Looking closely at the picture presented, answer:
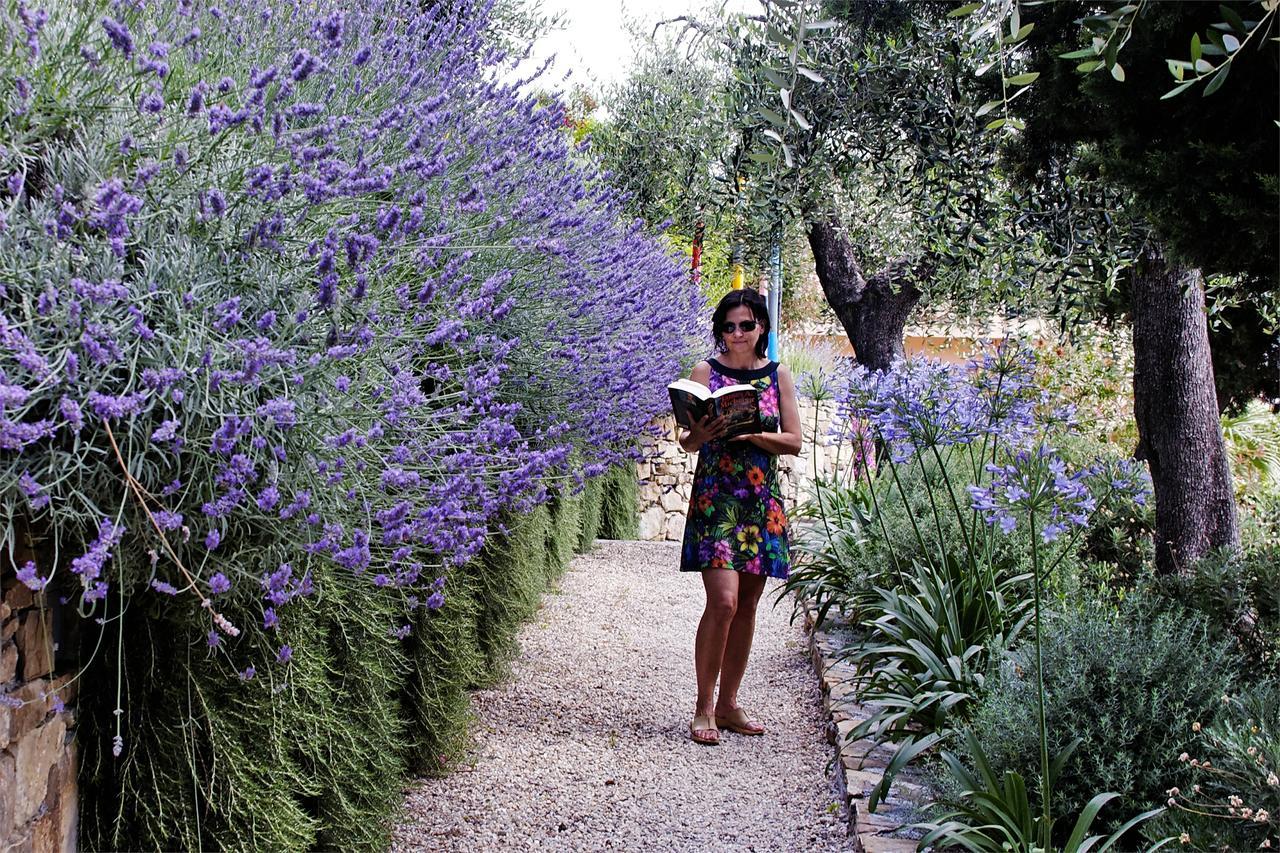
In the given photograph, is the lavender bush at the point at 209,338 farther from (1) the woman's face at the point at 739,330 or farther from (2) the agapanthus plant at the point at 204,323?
(1) the woman's face at the point at 739,330

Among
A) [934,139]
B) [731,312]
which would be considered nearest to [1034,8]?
[934,139]

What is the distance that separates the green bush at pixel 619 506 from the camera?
33.0 ft

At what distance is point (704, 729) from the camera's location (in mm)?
4344

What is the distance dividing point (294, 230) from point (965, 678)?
262cm

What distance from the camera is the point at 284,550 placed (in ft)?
6.34

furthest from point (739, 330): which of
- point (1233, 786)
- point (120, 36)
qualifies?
point (120, 36)

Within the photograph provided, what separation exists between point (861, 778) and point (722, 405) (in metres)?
1.46

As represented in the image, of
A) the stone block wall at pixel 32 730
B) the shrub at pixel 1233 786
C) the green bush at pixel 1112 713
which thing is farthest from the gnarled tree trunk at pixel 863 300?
the stone block wall at pixel 32 730

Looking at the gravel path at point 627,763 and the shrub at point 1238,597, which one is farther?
the shrub at point 1238,597

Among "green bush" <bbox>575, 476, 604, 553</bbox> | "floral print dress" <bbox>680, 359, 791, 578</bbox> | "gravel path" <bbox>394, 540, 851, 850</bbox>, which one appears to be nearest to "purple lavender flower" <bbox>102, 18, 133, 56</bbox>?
"gravel path" <bbox>394, 540, 851, 850</bbox>

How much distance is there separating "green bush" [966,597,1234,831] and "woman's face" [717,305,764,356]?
1768mm

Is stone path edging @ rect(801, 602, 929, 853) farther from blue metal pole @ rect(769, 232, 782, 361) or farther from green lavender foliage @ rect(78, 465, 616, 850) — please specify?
blue metal pole @ rect(769, 232, 782, 361)

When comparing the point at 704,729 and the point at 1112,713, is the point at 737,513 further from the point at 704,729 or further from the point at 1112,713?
Answer: the point at 1112,713

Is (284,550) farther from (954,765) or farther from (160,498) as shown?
(954,765)
